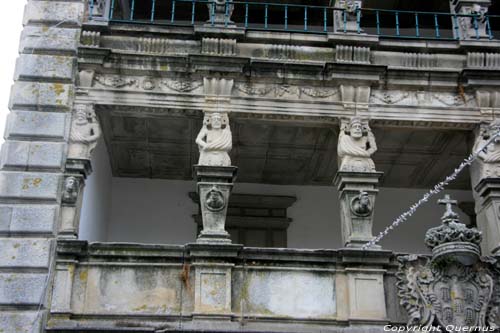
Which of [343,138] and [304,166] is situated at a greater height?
[304,166]

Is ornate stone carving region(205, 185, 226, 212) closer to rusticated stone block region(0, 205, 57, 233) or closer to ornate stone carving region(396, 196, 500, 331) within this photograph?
rusticated stone block region(0, 205, 57, 233)

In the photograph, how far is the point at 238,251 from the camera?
1033cm

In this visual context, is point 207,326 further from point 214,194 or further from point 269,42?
→ point 269,42

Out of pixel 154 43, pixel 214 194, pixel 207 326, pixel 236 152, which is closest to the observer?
pixel 207 326

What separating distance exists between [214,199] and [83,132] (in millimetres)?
2214

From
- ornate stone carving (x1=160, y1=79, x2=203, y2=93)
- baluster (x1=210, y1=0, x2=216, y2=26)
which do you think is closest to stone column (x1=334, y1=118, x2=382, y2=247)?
ornate stone carving (x1=160, y1=79, x2=203, y2=93)

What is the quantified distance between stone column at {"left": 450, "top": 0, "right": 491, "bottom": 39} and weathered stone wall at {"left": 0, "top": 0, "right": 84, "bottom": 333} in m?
6.17

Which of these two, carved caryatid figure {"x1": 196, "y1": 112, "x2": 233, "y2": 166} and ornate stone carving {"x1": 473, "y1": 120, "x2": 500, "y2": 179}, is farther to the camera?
ornate stone carving {"x1": 473, "y1": 120, "x2": 500, "y2": 179}

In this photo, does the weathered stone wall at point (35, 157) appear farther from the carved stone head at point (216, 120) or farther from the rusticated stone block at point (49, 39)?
the carved stone head at point (216, 120)

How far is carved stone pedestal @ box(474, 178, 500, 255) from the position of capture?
35.6 feet

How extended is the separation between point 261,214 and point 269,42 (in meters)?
3.83

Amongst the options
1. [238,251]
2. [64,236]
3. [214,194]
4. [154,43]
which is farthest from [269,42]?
[64,236]

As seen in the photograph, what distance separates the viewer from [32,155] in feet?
35.6

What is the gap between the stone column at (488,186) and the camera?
10.9m
